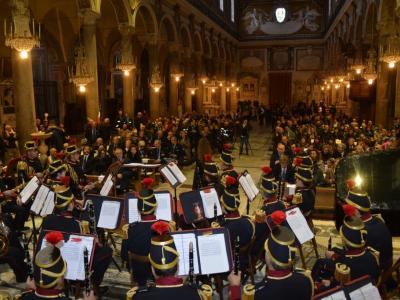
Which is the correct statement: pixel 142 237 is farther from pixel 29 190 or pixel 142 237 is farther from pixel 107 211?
pixel 29 190

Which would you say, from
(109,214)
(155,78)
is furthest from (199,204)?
(155,78)

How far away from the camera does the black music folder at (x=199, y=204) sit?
6.74 metres

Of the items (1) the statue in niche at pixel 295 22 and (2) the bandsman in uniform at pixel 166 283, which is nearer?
(2) the bandsman in uniform at pixel 166 283

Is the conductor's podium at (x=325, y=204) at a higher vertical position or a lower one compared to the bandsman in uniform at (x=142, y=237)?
lower

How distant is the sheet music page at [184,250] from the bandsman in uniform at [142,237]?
93 centimetres

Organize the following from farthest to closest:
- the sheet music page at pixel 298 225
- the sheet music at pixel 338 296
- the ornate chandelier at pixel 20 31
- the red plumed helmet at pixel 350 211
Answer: the ornate chandelier at pixel 20 31 < the sheet music page at pixel 298 225 < the red plumed helmet at pixel 350 211 < the sheet music at pixel 338 296

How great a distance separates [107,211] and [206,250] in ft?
7.91

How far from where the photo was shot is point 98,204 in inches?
270

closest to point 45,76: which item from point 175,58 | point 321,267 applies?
point 175,58

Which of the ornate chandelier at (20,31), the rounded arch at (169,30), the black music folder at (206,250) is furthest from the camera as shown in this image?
the rounded arch at (169,30)

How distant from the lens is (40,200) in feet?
23.4

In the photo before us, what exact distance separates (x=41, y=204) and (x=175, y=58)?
2057 centimetres

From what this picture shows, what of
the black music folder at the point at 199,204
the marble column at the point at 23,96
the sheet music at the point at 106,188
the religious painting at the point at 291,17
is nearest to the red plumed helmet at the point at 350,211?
the black music folder at the point at 199,204

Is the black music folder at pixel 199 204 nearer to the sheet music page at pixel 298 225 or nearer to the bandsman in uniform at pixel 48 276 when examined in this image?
the sheet music page at pixel 298 225
